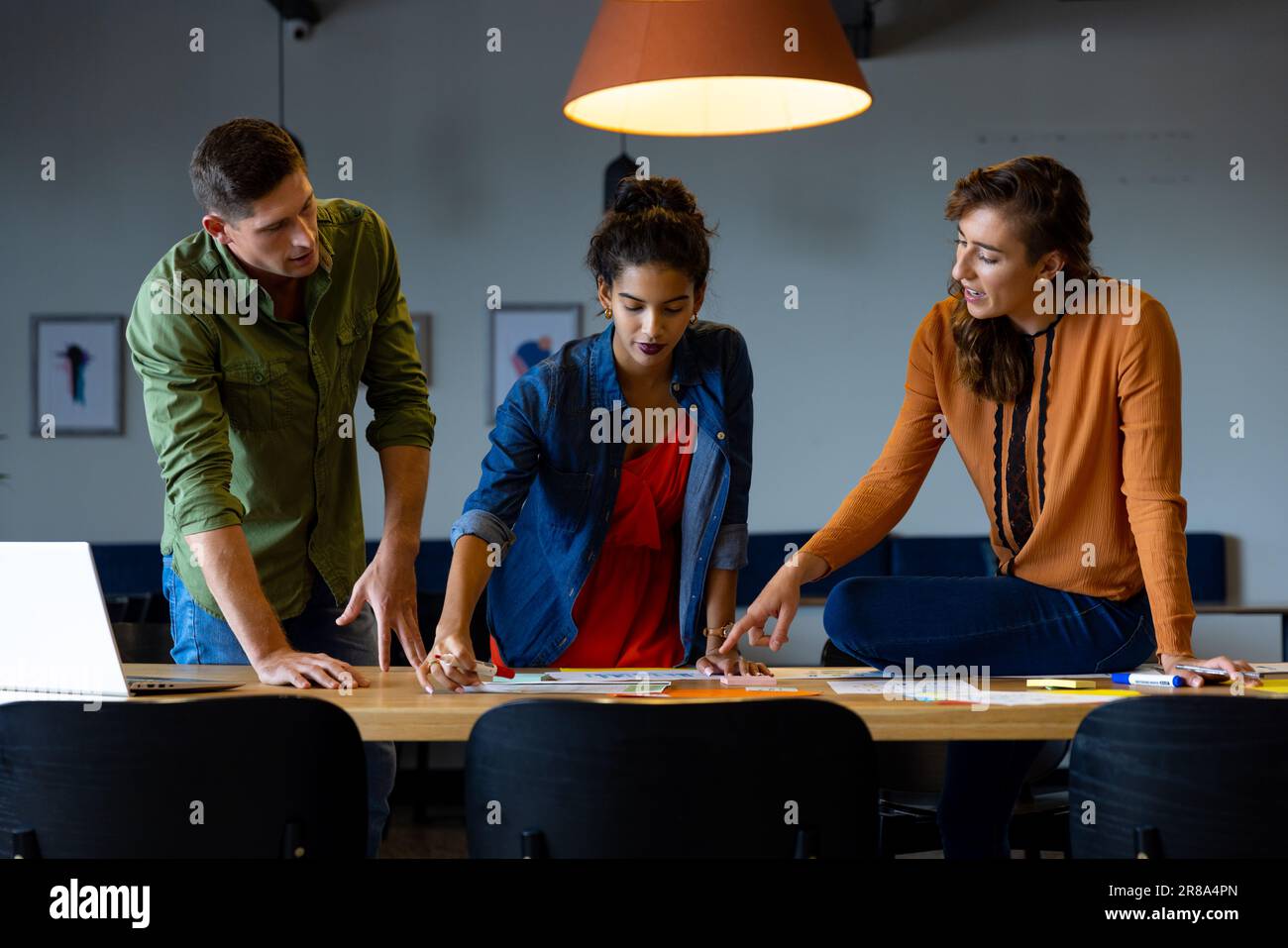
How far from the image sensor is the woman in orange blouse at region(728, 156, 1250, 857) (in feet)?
6.93

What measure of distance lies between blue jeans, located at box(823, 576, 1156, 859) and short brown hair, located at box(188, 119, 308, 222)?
45.3 inches

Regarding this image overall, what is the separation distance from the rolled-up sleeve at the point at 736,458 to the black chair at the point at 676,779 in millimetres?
908

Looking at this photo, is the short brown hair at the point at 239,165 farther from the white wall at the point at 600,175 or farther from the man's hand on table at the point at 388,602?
the white wall at the point at 600,175

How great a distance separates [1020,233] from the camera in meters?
2.22

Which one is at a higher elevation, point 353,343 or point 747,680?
point 353,343

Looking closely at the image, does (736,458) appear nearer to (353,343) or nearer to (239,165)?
→ (353,343)

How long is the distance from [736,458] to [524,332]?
3.95 meters

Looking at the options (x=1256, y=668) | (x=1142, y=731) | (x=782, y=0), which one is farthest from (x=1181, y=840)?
(x=782, y=0)

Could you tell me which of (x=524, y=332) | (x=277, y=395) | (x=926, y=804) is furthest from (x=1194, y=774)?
(x=524, y=332)

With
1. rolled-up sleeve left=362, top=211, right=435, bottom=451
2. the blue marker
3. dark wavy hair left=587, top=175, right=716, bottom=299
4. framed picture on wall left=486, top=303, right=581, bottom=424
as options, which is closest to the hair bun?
dark wavy hair left=587, top=175, right=716, bottom=299

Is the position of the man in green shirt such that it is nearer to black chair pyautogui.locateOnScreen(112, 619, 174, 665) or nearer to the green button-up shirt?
the green button-up shirt

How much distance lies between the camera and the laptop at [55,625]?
5.76 ft

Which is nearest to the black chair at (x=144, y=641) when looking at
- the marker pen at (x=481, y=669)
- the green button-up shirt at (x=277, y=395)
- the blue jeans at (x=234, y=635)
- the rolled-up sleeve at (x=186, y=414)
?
the blue jeans at (x=234, y=635)

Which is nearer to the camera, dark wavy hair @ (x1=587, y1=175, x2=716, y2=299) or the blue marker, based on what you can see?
the blue marker
